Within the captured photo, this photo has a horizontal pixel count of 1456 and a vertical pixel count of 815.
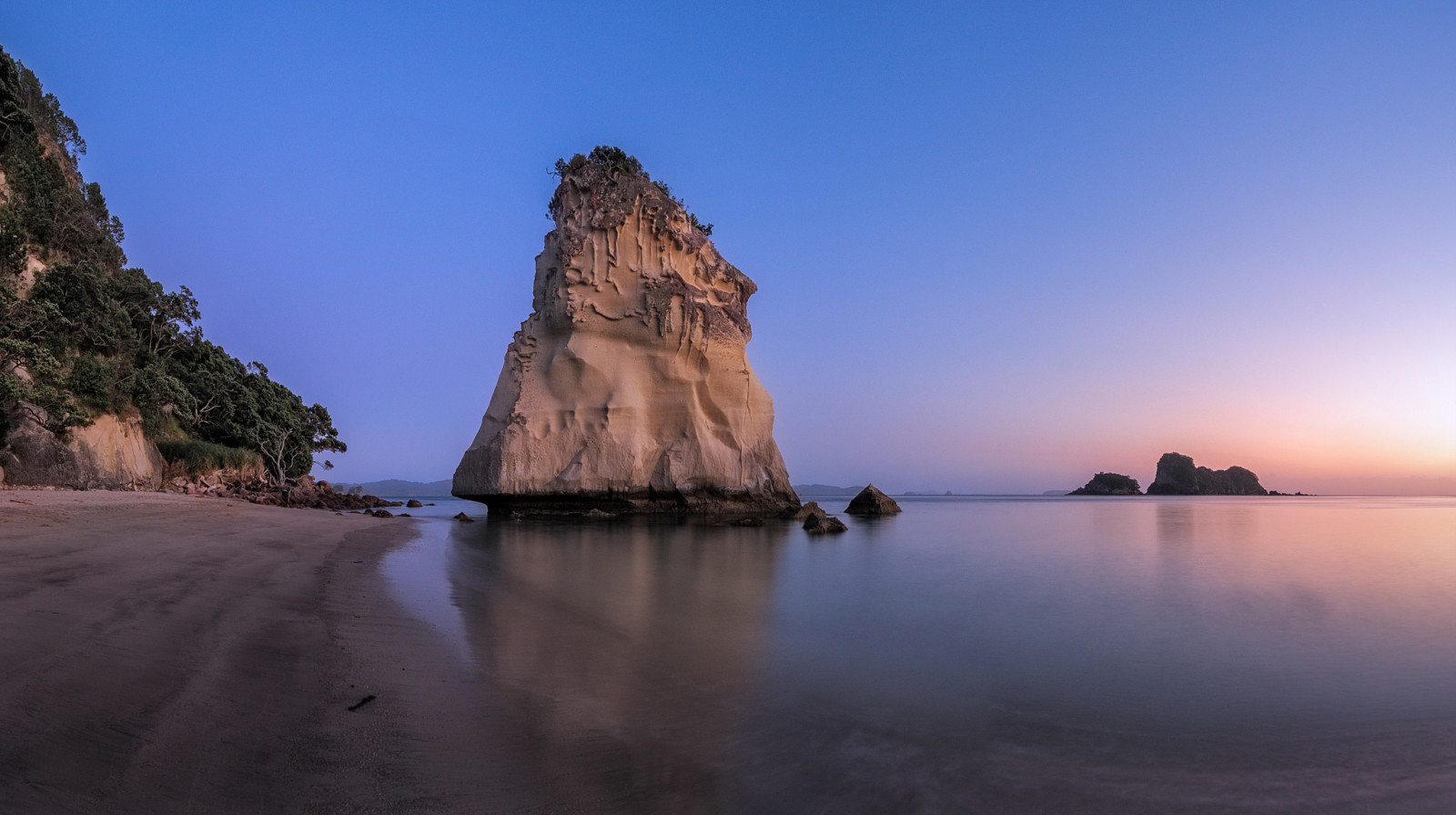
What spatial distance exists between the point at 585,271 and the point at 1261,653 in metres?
20.5

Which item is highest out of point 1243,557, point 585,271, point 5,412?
point 585,271

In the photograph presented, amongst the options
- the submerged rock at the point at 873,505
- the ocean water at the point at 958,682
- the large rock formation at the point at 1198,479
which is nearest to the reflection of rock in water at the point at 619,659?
the ocean water at the point at 958,682

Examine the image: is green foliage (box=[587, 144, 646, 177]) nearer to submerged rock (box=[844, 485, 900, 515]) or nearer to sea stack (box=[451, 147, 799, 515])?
sea stack (box=[451, 147, 799, 515])

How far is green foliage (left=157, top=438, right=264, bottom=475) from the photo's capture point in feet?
66.0

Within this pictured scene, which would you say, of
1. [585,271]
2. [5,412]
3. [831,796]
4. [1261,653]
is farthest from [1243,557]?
[5,412]

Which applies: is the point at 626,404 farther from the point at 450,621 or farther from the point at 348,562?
the point at 450,621

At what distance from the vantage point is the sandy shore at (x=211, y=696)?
2068 millimetres

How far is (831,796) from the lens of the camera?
2688mm

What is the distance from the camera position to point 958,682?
4496 millimetres

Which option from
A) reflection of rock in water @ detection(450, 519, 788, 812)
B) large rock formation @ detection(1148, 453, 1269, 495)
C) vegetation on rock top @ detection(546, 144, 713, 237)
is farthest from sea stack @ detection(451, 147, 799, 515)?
large rock formation @ detection(1148, 453, 1269, 495)

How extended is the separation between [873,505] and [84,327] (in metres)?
26.3

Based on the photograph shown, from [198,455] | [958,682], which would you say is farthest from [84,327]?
[958,682]

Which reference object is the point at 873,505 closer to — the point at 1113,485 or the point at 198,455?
the point at 198,455

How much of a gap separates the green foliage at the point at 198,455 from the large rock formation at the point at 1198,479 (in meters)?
97.1
